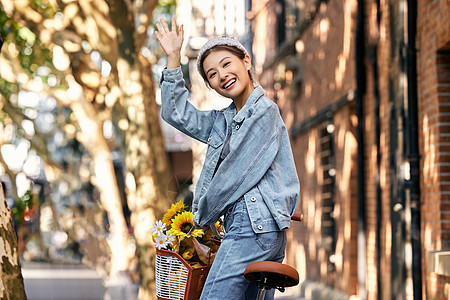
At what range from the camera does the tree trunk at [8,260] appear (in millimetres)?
4684

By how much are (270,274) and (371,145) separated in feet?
22.3

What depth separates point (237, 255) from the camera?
11.8ft

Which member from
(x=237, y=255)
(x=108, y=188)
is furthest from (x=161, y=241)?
(x=108, y=188)

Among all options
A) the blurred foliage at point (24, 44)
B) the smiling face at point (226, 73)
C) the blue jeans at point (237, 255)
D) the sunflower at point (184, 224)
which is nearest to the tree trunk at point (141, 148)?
the blurred foliage at point (24, 44)

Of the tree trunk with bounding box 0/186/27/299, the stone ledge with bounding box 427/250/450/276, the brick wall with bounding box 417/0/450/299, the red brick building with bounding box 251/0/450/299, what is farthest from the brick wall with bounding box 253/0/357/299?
the tree trunk with bounding box 0/186/27/299

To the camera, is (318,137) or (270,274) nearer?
Result: (270,274)

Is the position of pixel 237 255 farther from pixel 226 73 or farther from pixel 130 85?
pixel 130 85

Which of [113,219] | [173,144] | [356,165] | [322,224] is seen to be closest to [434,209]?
[356,165]

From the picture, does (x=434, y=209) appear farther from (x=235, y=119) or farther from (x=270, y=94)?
(x=270, y=94)

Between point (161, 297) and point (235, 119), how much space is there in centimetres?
90

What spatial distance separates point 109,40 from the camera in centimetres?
996

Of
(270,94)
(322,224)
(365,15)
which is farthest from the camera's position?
(270,94)

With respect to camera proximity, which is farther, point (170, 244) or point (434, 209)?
point (434, 209)

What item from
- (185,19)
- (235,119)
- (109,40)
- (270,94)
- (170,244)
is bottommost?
(170,244)
